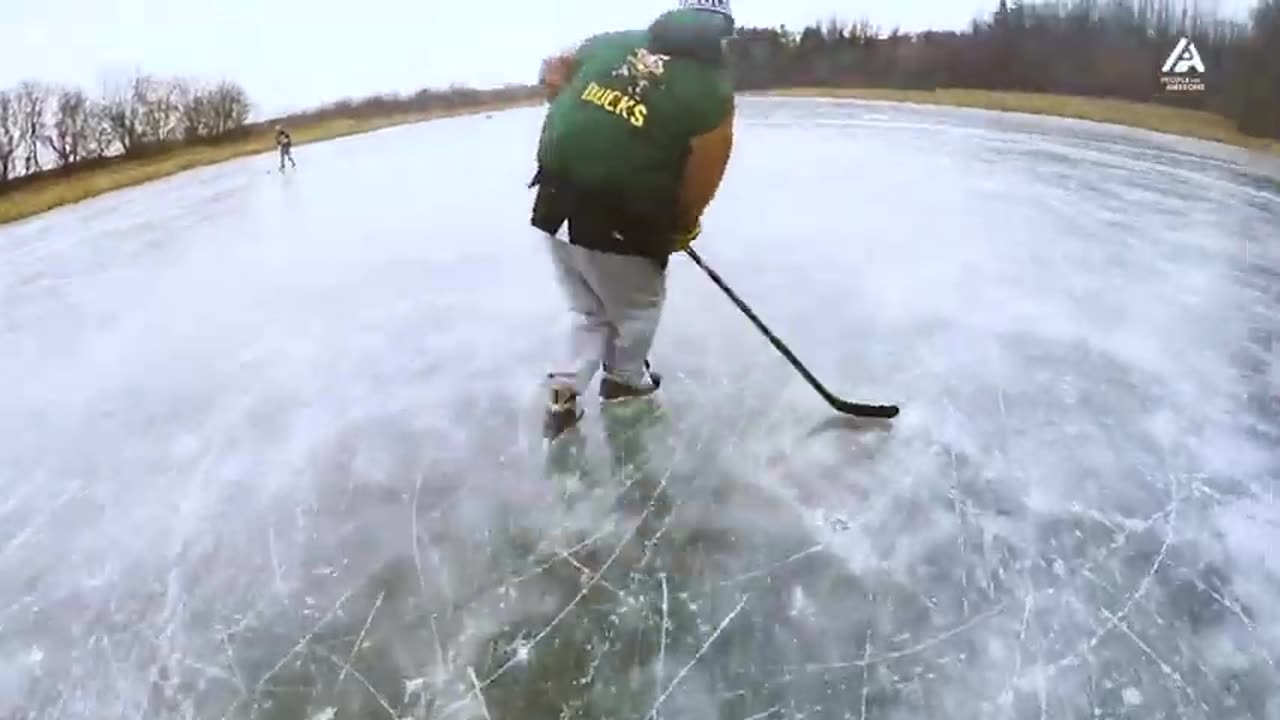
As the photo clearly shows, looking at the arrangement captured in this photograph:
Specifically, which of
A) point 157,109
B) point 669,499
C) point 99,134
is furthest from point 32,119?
point 669,499

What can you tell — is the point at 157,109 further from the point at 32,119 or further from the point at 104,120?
the point at 32,119

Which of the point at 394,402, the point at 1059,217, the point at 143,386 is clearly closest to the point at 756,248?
the point at 1059,217

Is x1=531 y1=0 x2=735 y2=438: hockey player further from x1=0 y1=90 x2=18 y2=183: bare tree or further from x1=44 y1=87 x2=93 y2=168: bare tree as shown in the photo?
x1=44 y1=87 x2=93 y2=168: bare tree

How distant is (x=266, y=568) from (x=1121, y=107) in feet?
64.4

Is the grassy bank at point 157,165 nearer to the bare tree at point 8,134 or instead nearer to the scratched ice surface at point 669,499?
the bare tree at point 8,134

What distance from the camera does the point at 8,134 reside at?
14352 mm

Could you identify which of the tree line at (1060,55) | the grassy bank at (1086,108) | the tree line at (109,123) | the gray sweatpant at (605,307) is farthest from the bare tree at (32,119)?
the grassy bank at (1086,108)

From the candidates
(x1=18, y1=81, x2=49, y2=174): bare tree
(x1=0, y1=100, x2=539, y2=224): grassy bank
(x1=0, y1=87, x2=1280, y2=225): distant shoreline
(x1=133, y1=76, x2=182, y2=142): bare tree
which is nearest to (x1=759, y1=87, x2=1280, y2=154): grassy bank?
(x1=0, y1=87, x2=1280, y2=225): distant shoreline

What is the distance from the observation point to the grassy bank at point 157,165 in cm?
1129

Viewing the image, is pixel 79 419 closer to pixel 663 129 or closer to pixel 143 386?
pixel 143 386

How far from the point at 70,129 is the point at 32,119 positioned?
0.70 metres

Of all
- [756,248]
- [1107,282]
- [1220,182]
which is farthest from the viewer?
[1220,182]

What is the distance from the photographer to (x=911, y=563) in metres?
2.32

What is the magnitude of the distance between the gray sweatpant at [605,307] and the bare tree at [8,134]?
524 inches
